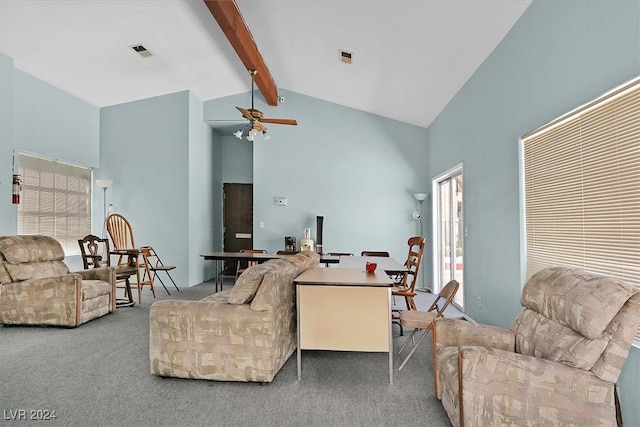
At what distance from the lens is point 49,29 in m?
4.79

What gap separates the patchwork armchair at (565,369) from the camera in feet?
5.90

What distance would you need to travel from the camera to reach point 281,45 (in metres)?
5.62

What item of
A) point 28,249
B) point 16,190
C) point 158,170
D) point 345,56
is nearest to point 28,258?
point 28,249

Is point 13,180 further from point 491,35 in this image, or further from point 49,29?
point 491,35

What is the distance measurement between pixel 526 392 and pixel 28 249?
5.24m

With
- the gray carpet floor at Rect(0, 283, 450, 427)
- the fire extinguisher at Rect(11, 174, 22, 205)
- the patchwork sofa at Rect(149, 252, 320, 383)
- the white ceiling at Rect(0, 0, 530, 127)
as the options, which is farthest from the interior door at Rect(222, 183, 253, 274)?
the patchwork sofa at Rect(149, 252, 320, 383)

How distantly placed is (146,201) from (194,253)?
4.40ft

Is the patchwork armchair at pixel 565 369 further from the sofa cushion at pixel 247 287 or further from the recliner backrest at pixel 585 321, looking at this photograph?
the sofa cushion at pixel 247 287

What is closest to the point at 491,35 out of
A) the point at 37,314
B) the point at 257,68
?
the point at 257,68

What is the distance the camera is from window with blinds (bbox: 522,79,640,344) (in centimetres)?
212

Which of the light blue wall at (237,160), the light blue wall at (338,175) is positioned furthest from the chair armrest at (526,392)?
the light blue wall at (237,160)

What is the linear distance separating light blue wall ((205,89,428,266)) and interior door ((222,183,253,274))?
1.05m

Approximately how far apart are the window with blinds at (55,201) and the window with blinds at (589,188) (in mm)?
6704

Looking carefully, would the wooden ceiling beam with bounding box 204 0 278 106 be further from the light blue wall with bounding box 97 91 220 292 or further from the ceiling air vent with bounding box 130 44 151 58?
the light blue wall with bounding box 97 91 220 292
